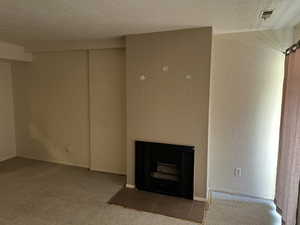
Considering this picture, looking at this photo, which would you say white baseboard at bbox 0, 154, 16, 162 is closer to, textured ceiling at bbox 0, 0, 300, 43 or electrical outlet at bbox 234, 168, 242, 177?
textured ceiling at bbox 0, 0, 300, 43

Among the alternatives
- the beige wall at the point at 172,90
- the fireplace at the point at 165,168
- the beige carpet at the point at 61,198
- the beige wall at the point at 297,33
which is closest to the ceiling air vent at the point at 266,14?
the beige wall at the point at 297,33

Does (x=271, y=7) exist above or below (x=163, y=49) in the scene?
above

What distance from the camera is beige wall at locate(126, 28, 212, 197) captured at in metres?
2.97

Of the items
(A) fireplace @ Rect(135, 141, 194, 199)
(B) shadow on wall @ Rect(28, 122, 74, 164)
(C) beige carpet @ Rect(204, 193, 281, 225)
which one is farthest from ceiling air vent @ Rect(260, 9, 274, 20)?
(B) shadow on wall @ Rect(28, 122, 74, 164)

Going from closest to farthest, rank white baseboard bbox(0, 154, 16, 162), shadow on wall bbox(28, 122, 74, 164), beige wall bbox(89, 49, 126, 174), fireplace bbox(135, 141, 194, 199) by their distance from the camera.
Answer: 1. fireplace bbox(135, 141, 194, 199)
2. beige wall bbox(89, 49, 126, 174)
3. shadow on wall bbox(28, 122, 74, 164)
4. white baseboard bbox(0, 154, 16, 162)

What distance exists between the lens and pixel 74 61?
4.21m

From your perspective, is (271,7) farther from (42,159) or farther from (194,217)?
(42,159)

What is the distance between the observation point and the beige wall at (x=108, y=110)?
390cm

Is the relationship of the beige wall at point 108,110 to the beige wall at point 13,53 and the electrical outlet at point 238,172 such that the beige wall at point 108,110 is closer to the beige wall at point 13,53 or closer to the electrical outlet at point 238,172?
the beige wall at point 13,53

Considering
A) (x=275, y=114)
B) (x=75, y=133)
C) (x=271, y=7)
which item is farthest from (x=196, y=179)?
(x=75, y=133)

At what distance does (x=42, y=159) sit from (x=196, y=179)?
352cm

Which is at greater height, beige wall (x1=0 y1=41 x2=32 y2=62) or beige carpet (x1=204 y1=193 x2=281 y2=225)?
beige wall (x1=0 y1=41 x2=32 y2=62)

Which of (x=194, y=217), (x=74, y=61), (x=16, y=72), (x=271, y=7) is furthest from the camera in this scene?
(x=16, y=72)

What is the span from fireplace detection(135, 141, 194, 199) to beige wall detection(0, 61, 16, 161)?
3338 mm
